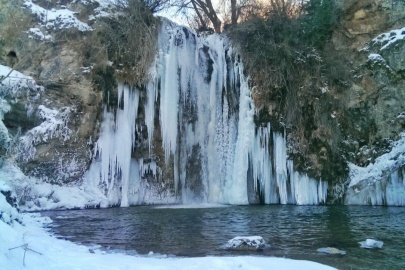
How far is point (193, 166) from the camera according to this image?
15.2m

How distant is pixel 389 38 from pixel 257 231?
1069 cm

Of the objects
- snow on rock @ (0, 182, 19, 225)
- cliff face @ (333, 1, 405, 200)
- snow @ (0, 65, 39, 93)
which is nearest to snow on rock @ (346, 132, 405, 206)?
cliff face @ (333, 1, 405, 200)

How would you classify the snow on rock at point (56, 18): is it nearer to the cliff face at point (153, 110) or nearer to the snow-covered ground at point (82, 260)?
the cliff face at point (153, 110)

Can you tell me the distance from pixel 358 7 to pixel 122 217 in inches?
500

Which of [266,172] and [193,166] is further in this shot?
[193,166]

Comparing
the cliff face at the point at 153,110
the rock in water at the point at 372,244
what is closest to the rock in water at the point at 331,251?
the rock in water at the point at 372,244

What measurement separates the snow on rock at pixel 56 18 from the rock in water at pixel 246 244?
11.2 metres

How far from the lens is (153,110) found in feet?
46.6

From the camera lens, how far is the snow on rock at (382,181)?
41.1 ft

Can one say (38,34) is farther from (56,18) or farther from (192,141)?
(192,141)

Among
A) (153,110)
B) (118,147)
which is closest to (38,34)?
(153,110)

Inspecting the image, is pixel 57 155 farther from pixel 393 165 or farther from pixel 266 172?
pixel 393 165

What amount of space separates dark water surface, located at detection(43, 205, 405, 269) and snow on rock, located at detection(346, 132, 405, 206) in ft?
5.23

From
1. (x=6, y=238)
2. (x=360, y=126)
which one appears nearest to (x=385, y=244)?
(x=6, y=238)
